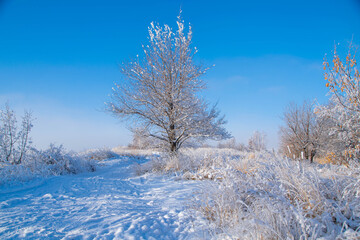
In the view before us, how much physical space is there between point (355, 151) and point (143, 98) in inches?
334

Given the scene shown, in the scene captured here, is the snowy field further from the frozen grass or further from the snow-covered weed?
the snow-covered weed

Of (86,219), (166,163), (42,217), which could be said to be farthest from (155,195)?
(166,163)

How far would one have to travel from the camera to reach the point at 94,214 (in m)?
3.06

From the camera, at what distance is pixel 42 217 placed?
292cm

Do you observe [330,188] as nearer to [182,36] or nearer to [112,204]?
[112,204]

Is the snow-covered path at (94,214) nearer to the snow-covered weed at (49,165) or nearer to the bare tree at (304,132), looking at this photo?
the snow-covered weed at (49,165)

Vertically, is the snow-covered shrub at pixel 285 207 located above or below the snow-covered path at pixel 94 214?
above

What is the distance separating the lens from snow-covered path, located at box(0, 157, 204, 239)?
7.92 ft

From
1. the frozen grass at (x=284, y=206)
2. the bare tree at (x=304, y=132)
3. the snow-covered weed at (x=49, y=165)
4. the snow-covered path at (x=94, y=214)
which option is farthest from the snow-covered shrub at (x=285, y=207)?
the bare tree at (x=304, y=132)

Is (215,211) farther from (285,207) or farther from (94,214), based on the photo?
(94,214)

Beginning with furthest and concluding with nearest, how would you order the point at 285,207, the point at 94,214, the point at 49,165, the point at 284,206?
the point at 49,165
the point at 94,214
the point at 285,207
the point at 284,206

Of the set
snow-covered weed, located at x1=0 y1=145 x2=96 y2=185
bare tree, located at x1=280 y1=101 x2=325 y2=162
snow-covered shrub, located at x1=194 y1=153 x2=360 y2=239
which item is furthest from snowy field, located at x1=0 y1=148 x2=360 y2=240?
bare tree, located at x1=280 y1=101 x2=325 y2=162

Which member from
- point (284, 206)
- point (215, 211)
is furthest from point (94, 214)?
Result: point (284, 206)

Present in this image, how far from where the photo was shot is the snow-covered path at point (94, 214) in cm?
241
